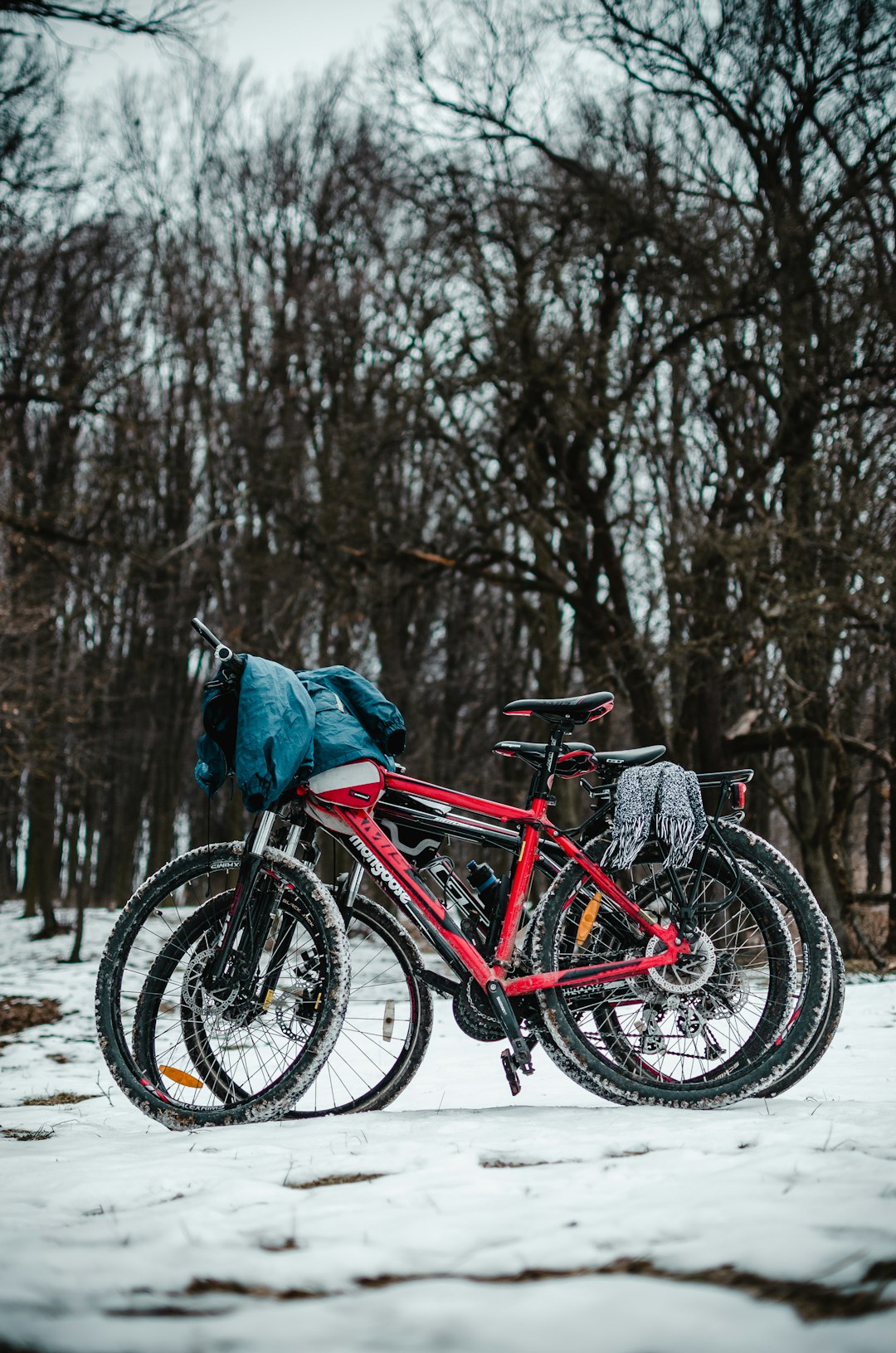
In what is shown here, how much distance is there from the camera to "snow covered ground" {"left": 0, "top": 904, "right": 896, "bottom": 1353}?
1223 mm

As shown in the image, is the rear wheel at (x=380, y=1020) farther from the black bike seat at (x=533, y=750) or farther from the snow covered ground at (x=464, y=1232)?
the black bike seat at (x=533, y=750)

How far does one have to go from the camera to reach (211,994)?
8.88ft

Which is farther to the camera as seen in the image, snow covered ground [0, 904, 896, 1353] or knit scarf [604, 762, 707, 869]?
knit scarf [604, 762, 707, 869]

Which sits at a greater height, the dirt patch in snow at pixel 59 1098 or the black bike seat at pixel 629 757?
the black bike seat at pixel 629 757

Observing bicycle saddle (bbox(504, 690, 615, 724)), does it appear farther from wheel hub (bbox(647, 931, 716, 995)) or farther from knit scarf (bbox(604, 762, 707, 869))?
wheel hub (bbox(647, 931, 716, 995))

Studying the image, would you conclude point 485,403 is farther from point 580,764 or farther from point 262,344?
point 580,764

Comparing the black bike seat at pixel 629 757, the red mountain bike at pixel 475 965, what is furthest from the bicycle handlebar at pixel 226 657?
the black bike seat at pixel 629 757

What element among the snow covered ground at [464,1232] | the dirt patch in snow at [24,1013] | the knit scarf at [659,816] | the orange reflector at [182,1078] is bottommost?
the dirt patch in snow at [24,1013]

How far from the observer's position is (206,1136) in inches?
93.3

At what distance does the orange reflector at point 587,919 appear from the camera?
2.75 meters

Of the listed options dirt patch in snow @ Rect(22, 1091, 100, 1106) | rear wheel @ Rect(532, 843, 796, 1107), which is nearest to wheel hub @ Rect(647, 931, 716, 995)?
rear wheel @ Rect(532, 843, 796, 1107)

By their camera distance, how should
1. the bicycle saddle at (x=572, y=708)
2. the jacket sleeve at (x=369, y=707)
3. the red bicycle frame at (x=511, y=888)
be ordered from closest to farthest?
the red bicycle frame at (x=511, y=888)
the bicycle saddle at (x=572, y=708)
the jacket sleeve at (x=369, y=707)

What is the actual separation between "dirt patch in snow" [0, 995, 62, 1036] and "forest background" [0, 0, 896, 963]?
3871 mm

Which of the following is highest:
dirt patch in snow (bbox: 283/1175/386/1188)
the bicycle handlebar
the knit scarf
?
the bicycle handlebar
